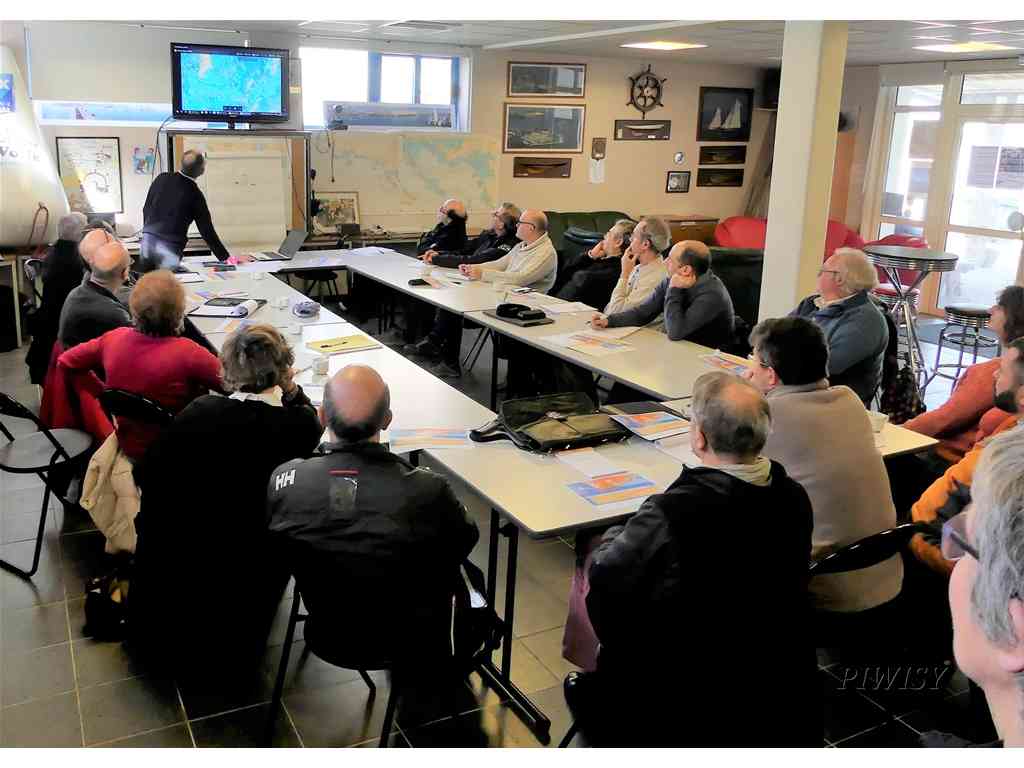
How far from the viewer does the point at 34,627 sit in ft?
10.8

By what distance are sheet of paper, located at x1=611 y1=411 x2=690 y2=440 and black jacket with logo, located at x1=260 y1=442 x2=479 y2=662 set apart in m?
1.16

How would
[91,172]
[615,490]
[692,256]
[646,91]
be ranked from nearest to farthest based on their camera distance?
[615,490]
[692,256]
[91,172]
[646,91]

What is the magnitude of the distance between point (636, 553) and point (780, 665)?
416mm

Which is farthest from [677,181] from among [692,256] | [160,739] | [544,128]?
[160,739]

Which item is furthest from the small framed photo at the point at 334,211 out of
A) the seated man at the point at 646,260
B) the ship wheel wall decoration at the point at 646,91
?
the seated man at the point at 646,260

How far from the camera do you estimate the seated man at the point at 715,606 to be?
6.67 feet

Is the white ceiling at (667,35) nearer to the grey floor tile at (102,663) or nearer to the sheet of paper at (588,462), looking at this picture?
the sheet of paper at (588,462)

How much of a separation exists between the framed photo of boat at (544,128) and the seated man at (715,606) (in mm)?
8263

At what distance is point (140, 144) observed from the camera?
318 inches

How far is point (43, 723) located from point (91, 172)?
6.30 meters

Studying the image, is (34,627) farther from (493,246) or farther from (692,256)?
(493,246)
